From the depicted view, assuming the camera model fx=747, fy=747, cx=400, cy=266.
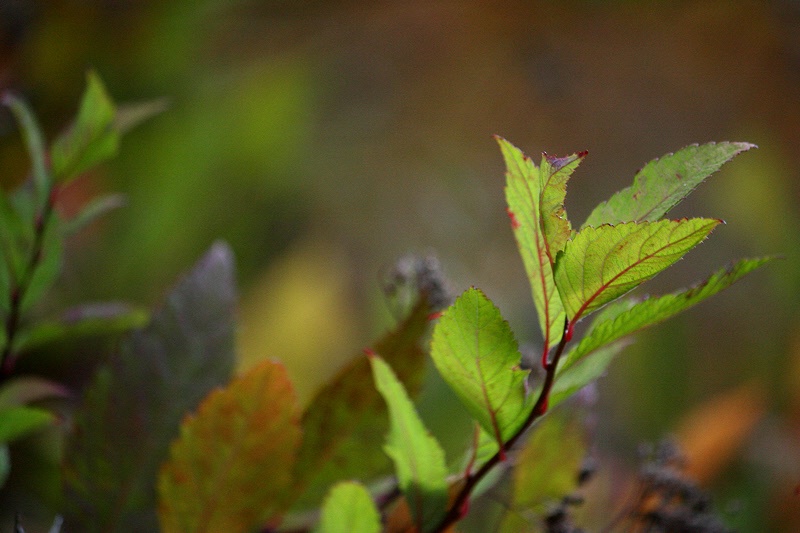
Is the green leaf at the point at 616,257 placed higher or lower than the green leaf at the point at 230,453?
higher

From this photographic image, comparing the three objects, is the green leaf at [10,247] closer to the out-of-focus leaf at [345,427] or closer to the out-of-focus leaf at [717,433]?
the out-of-focus leaf at [345,427]

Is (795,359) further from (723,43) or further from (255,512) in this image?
(723,43)

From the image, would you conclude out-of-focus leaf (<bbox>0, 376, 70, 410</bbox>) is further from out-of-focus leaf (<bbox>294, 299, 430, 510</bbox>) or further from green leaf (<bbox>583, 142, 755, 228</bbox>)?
green leaf (<bbox>583, 142, 755, 228</bbox>)

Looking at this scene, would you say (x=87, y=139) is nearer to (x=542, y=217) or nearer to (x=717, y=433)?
(x=542, y=217)

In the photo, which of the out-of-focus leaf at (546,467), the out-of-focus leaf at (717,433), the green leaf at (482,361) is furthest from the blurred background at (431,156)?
the green leaf at (482,361)


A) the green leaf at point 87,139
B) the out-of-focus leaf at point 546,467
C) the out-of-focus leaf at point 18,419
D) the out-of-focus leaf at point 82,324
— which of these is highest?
the green leaf at point 87,139
